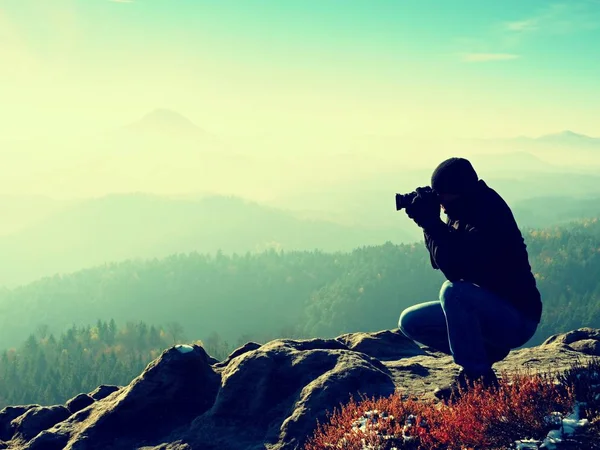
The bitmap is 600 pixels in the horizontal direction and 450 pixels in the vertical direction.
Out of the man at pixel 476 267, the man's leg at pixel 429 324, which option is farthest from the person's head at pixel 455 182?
the man's leg at pixel 429 324

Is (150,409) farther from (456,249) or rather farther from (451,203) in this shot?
(451,203)

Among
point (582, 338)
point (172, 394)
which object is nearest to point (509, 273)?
point (172, 394)

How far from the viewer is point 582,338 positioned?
1226 centimetres

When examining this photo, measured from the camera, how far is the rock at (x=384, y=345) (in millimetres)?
11633

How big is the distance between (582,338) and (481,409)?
7.58 metres

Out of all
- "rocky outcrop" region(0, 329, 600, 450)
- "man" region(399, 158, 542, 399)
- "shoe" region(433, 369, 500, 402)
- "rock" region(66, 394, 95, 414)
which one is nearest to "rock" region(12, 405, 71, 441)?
"rocky outcrop" region(0, 329, 600, 450)

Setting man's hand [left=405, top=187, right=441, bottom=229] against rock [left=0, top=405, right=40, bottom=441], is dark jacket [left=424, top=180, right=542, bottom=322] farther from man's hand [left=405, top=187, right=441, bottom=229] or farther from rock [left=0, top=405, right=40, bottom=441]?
rock [left=0, top=405, right=40, bottom=441]

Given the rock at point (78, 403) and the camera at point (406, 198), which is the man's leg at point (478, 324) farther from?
the rock at point (78, 403)

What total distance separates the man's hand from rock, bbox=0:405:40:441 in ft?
27.3

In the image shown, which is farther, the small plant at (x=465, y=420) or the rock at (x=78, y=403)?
the rock at (x=78, y=403)

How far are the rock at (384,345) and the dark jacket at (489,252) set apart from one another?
5.00 meters

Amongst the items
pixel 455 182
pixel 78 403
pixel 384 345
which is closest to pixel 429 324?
pixel 455 182

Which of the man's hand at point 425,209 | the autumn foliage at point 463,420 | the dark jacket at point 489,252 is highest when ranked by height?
the man's hand at point 425,209

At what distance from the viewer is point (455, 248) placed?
6.57m
